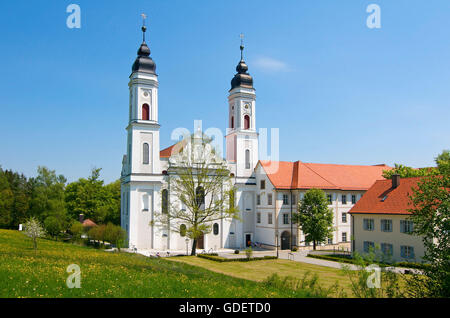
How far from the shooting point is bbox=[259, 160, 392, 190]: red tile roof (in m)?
45.0

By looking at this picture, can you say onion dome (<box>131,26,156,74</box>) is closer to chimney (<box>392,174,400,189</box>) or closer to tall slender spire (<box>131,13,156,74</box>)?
tall slender spire (<box>131,13,156,74</box>)

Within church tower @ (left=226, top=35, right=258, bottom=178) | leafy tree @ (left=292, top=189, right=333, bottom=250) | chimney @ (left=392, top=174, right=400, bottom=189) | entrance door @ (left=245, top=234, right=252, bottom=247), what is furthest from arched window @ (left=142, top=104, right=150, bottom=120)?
chimney @ (left=392, top=174, right=400, bottom=189)

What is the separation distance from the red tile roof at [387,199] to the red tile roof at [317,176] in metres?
8.34

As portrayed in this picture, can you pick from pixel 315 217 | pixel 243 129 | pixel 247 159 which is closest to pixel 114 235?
pixel 247 159

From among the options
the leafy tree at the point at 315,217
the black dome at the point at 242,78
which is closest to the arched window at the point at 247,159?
the black dome at the point at 242,78

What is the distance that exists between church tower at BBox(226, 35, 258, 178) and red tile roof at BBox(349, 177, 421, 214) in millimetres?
16067

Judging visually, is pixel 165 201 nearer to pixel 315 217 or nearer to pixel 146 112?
pixel 146 112

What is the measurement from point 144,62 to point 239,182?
18430mm

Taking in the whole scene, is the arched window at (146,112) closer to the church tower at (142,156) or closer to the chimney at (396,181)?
the church tower at (142,156)

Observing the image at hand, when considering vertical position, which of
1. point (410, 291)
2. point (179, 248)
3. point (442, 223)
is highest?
point (442, 223)

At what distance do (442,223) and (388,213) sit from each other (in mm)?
19535

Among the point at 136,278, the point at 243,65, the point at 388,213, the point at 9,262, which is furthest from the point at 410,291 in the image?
the point at 243,65

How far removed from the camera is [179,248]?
4438 cm
